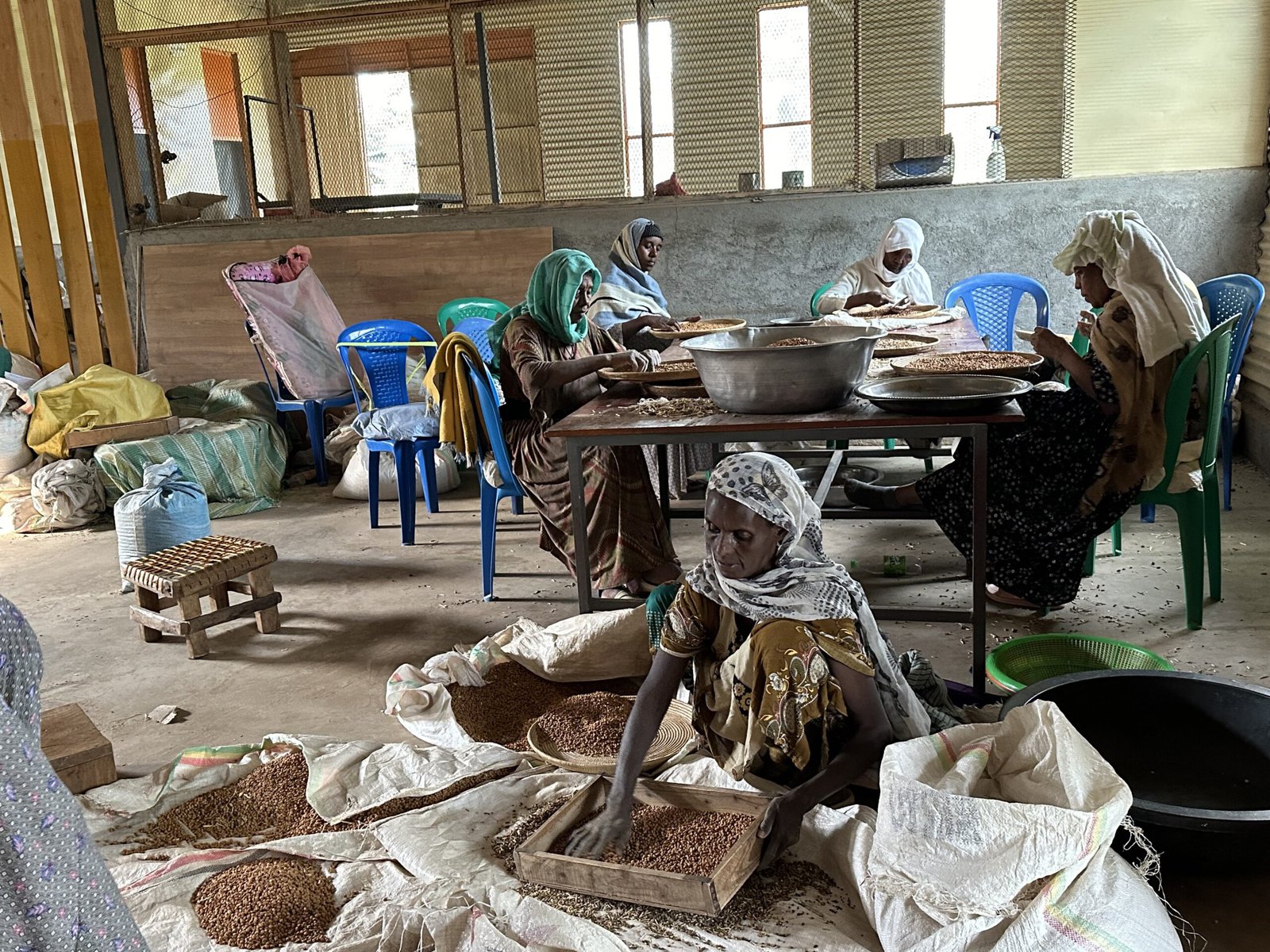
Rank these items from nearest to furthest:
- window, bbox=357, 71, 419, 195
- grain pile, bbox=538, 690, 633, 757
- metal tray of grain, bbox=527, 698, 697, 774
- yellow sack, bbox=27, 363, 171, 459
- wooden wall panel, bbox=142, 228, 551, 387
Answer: metal tray of grain, bbox=527, 698, 697, 774, grain pile, bbox=538, 690, 633, 757, yellow sack, bbox=27, 363, 171, 459, wooden wall panel, bbox=142, 228, 551, 387, window, bbox=357, 71, 419, 195

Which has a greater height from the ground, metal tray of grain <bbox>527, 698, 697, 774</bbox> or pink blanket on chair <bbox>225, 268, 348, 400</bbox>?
pink blanket on chair <bbox>225, 268, 348, 400</bbox>

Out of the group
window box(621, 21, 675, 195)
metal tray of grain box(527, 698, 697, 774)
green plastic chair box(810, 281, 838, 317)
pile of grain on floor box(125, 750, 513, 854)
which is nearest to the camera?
pile of grain on floor box(125, 750, 513, 854)

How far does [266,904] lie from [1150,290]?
3.10 m

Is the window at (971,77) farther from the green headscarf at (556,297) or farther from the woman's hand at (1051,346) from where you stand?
the green headscarf at (556,297)

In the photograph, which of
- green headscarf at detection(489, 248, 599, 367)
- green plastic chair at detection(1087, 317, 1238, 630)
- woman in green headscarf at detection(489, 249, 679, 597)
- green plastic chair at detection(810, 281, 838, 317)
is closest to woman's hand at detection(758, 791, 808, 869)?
woman in green headscarf at detection(489, 249, 679, 597)

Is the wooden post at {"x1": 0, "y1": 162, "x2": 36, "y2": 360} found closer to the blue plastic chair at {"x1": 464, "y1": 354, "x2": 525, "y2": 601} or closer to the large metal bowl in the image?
the blue plastic chair at {"x1": 464, "y1": 354, "x2": 525, "y2": 601}

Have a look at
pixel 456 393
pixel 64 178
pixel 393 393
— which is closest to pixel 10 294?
pixel 64 178

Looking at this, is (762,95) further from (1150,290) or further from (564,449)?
(1150,290)

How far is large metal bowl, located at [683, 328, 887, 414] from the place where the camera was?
287 centimetres

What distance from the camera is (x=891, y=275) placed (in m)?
5.85

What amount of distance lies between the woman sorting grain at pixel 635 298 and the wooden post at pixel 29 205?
4.59m

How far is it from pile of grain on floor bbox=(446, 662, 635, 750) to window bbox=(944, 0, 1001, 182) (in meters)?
8.30

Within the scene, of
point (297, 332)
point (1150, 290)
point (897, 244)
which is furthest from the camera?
point (297, 332)

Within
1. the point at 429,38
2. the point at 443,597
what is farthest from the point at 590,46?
the point at 443,597
